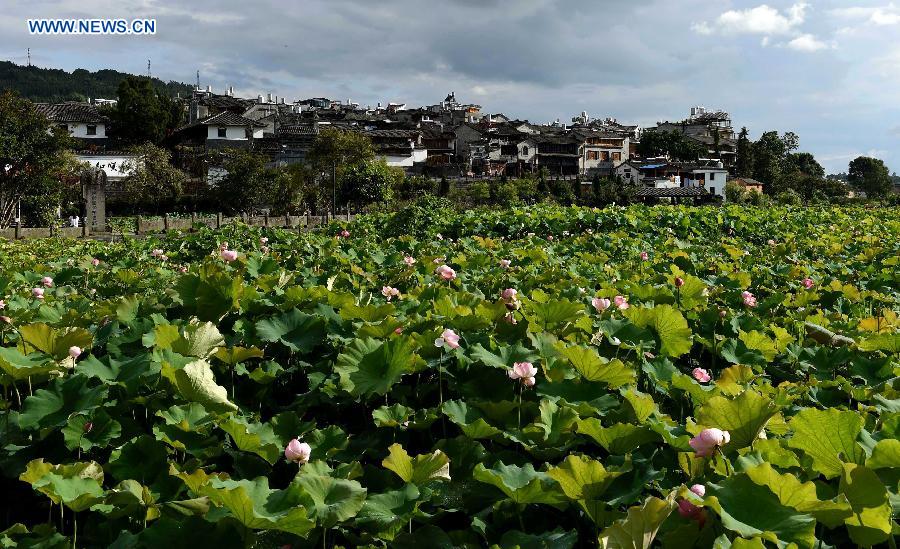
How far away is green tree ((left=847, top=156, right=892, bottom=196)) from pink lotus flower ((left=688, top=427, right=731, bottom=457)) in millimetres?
76495

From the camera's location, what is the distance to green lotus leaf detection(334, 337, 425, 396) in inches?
72.5

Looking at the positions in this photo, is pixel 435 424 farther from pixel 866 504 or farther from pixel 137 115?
pixel 137 115

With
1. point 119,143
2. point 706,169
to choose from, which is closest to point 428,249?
point 119,143

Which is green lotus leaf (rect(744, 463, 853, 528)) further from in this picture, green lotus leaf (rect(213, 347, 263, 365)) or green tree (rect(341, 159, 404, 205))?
green tree (rect(341, 159, 404, 205))

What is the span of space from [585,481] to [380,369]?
76 cm

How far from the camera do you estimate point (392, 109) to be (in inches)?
3184

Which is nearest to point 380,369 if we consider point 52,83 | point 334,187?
point 334,187

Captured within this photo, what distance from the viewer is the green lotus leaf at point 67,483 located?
130 centimetres

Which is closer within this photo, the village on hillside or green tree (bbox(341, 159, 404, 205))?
green tree (bbox(341, 159, 404, 205))

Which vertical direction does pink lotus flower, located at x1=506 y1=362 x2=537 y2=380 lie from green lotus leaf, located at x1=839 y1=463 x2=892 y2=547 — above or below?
above

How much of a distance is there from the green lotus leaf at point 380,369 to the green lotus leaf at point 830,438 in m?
0.95

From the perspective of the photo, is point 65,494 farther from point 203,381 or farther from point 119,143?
point 119,143

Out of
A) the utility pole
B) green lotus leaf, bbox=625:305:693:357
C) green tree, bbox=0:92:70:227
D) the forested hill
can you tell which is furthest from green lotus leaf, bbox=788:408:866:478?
the forested hill

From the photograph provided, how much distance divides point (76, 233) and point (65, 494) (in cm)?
2451
